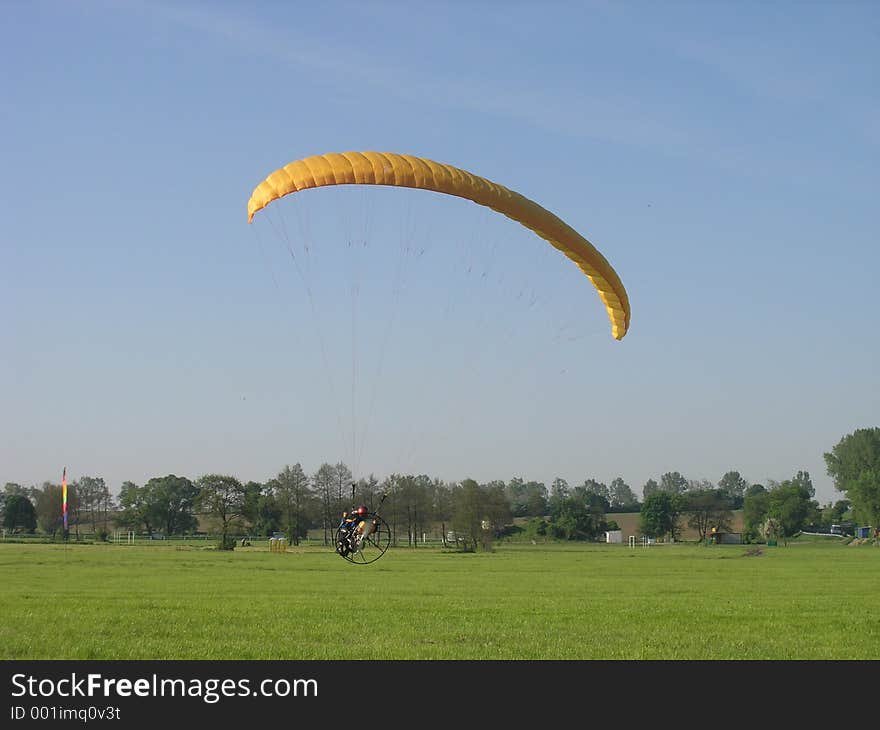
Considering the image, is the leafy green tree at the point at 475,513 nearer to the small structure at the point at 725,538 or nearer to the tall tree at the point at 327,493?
the tall tree at the point at 327,493

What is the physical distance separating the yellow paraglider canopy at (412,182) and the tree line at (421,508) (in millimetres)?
37824

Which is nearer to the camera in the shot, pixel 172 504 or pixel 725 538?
pixel 725 538

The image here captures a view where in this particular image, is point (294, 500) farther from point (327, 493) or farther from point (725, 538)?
point (725, 538)

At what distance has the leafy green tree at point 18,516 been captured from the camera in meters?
147

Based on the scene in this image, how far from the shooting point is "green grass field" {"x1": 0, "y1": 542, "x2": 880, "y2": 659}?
19609mm

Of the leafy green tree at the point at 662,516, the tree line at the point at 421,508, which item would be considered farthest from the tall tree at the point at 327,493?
the leafy green tree at the point at 662,516

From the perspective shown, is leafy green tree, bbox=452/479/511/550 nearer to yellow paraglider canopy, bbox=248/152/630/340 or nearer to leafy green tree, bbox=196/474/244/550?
leafy green tree, bbox=196/474/244/550

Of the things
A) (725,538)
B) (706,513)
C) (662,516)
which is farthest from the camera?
(662,516)

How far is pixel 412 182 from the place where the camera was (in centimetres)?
1983

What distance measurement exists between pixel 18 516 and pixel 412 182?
141006 mm

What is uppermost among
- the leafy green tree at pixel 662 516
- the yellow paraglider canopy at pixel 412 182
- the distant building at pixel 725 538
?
the yellow paraglider canopy at pixel 412 182

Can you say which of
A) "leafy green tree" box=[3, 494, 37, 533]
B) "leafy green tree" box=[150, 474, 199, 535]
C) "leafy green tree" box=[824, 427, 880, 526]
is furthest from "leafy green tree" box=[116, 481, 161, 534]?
"leafy green tree" box=[824, 427, 880, 526]
